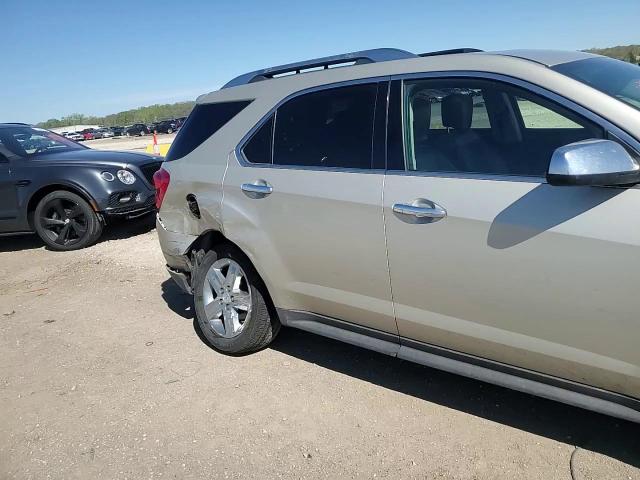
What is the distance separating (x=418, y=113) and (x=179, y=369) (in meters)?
2.30

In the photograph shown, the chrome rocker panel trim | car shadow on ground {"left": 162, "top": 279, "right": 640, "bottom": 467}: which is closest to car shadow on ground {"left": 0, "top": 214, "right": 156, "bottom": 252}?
car shadow on ground {"left": 162, "top": 279, "right": 640, "bottom": 467}

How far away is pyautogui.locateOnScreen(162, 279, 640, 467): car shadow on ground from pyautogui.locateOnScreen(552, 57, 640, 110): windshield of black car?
5.15ft

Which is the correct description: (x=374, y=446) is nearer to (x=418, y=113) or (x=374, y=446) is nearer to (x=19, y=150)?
(x=418, y=113)

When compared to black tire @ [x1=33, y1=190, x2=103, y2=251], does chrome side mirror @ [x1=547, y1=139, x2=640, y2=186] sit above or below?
above

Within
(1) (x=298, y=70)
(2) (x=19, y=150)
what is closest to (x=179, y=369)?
(1) (x=298, y=70)

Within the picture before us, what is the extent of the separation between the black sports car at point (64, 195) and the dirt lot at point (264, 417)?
262cm

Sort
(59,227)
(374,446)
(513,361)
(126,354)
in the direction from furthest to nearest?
(59,227)
(126,354)
(374,446)
(513,361)

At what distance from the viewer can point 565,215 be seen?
82.7 inches

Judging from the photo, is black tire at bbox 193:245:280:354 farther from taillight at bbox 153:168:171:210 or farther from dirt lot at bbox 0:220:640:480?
taillight at bbox 153:168:171:210

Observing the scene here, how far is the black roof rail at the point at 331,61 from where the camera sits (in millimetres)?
3055

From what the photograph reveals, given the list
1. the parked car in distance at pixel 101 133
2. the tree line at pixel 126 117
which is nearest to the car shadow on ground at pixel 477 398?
the parked car in distance at pixel 101 133

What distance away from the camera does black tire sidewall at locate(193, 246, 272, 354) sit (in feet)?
11.3

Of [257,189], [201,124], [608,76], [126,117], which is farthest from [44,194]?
[126,117]

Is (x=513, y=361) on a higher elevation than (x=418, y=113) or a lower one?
lower
